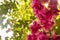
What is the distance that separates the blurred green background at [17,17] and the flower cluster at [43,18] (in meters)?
0.05

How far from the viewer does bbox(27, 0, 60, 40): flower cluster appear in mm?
1203

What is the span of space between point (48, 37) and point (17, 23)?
0.30 m

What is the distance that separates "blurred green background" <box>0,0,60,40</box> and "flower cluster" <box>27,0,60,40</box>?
0.05 m

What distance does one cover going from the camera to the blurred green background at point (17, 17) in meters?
1.28

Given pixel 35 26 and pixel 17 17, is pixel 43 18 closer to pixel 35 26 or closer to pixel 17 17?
pixel 35 26

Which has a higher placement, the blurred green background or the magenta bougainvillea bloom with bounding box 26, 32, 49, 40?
the blurred green background

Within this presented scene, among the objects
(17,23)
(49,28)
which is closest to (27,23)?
(17,23)

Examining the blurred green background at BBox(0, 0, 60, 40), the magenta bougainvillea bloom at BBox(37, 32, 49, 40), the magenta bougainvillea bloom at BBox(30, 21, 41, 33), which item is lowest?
the magenta bougainvillea bloom at BBox(37, 32, 49, 40)

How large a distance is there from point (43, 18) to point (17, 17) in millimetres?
245

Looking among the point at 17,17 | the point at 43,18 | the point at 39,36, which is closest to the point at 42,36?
the point at 39,36

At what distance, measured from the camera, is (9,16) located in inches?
53.6

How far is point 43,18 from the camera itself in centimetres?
121

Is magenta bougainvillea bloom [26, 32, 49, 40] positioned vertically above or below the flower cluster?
below

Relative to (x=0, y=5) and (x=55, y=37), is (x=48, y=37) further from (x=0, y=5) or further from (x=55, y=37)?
→ (x=0, y=5)
